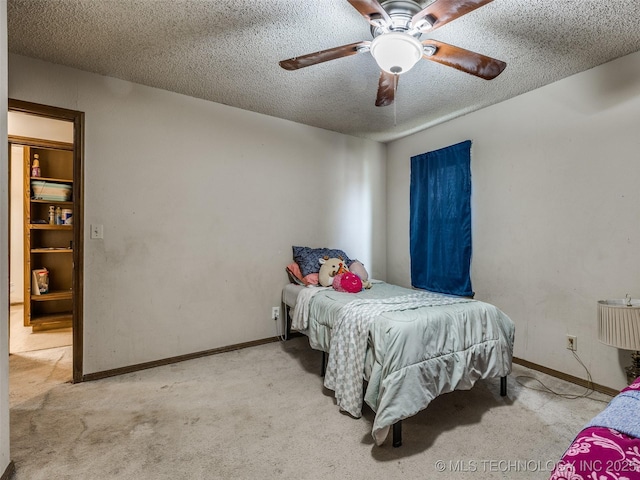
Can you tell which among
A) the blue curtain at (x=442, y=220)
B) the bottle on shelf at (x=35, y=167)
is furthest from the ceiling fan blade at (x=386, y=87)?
the bottle on shelf at (x=35, y=167)

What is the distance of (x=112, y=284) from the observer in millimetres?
2641

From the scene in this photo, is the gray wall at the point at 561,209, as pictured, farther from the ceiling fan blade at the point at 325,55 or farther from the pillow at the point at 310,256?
the ceiling fan blade at the point at 325,55

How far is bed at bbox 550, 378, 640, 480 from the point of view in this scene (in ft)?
2.29

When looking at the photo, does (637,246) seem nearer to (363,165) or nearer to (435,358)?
(435,358)

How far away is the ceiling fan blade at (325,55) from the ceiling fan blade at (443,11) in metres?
0.30

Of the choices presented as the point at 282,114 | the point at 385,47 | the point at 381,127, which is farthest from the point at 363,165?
the point at 385,47

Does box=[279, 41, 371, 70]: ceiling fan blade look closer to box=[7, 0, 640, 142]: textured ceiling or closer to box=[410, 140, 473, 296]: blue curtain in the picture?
box=[7, 0, 640, 142]: textured ceiling

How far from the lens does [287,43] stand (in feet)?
7.06

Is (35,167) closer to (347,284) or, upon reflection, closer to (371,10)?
(347,284)

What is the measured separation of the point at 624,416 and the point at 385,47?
5.68 feet

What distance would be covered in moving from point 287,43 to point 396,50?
91 centimetres

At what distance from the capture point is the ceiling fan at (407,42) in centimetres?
142

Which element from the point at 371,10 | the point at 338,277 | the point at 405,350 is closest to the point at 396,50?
the point at 371,10

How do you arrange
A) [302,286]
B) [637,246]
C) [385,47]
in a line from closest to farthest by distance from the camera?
1. [385,47]
2. [637,246]
3. [302,286]
